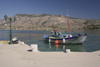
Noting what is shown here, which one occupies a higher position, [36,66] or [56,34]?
[56,34]

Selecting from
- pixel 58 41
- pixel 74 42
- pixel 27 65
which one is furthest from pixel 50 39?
pixel 27 65

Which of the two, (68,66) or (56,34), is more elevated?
(56,34)

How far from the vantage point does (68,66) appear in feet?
28.6

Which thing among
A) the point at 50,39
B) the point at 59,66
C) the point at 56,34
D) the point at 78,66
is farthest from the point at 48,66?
the point at 56,34

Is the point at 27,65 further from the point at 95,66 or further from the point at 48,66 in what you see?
the point at 95,66

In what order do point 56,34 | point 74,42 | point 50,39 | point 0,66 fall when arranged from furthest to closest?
point 56,34, point 50,39, point 74,42, point 0,66

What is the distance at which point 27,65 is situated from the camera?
8922 mm

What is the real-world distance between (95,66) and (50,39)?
27432 millimetres

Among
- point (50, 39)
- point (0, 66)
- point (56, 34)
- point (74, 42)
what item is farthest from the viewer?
point (56, 34)

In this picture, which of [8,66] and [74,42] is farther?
[74,42]

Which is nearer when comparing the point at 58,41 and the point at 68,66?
the point at 68,66

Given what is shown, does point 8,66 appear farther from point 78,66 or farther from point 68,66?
point 78,66

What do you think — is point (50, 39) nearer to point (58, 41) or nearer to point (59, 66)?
point (58, 41)

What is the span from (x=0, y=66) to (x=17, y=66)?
129 cm
